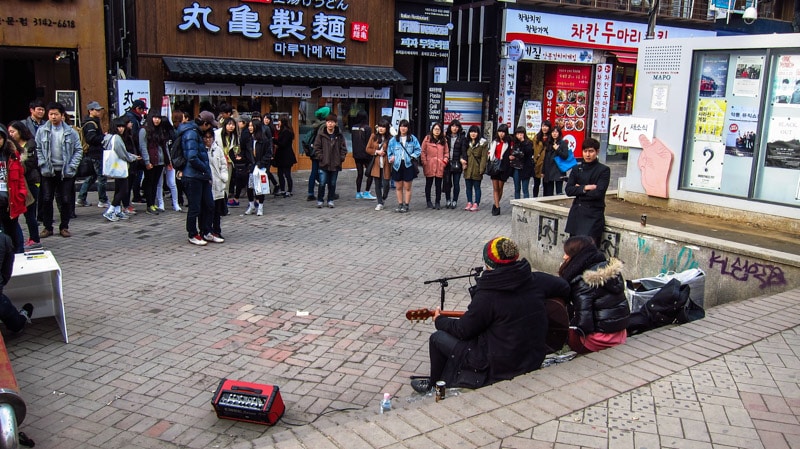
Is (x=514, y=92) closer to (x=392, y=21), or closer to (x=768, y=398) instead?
(x=392, y=21)

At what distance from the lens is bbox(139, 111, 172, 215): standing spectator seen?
11.3 metres

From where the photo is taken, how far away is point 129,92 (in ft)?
45.6

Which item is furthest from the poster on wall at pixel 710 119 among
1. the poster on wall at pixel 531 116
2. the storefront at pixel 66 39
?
the storefront at pixel 66 39

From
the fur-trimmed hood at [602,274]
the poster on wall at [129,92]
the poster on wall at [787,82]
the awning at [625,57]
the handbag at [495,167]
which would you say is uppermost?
the awning at [625,57]

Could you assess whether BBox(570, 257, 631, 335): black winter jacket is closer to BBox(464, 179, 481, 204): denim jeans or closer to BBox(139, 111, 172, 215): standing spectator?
BBox(464, 179, 481, 204): denim jeans

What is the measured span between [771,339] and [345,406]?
323cm

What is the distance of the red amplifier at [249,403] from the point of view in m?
4.54

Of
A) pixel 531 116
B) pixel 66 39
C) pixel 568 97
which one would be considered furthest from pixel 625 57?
pixel 66 39

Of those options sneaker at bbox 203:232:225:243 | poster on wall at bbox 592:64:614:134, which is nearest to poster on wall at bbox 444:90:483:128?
poster on wall at bbox 592:64:614:134

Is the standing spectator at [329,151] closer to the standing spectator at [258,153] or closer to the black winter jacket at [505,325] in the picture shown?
the standing spectator at [258,153]

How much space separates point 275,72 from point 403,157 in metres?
5.25

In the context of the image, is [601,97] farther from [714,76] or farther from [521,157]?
[714,76]

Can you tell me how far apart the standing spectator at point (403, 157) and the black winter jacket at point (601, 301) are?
7567 mm

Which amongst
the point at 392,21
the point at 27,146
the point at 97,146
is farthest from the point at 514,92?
the point at 27,146
